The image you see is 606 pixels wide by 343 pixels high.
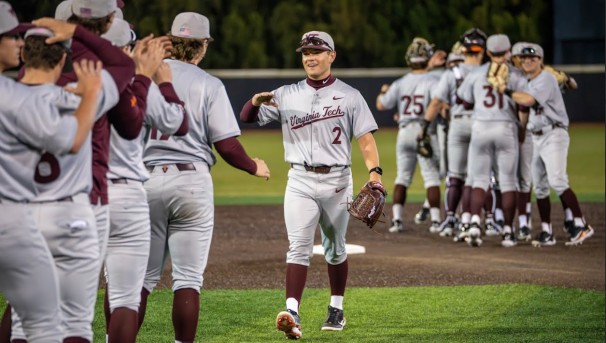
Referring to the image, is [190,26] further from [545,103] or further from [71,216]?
[545,103]

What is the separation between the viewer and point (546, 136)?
11.2 meters

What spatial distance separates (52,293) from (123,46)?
1382mm

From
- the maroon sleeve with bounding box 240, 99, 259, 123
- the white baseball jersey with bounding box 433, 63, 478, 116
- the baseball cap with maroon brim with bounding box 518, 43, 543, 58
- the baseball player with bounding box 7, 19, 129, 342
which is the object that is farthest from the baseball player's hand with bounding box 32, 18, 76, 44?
the white baseball jersey with bounding box 433, 63, 478, 116

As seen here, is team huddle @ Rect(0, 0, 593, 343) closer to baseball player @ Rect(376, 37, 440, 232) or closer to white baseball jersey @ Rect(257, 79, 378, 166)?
white baseball jersey @ Rect(257, 79, 378, 166)

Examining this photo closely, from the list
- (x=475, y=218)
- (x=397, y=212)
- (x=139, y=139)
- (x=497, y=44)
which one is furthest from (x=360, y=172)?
(x=139, y=139)

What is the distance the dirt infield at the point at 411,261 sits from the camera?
9320 millimetres

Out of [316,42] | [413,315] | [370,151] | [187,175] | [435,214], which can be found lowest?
[435,214]

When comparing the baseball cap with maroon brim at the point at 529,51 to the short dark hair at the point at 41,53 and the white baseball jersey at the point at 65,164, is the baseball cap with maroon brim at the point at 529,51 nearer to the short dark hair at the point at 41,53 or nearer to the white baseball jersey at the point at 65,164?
the white baseball jersey at the point at 65,164

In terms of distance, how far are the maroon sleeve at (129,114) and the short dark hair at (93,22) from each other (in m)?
0.28

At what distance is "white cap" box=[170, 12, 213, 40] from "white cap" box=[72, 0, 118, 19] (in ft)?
2.86

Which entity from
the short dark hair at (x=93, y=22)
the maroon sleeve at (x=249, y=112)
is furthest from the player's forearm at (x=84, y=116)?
the maroon sleeve at (x=249, y=112)

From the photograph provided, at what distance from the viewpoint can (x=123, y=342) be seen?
16.5ft

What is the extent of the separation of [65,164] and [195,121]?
4.62 feet

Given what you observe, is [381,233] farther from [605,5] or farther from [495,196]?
[605,5]
